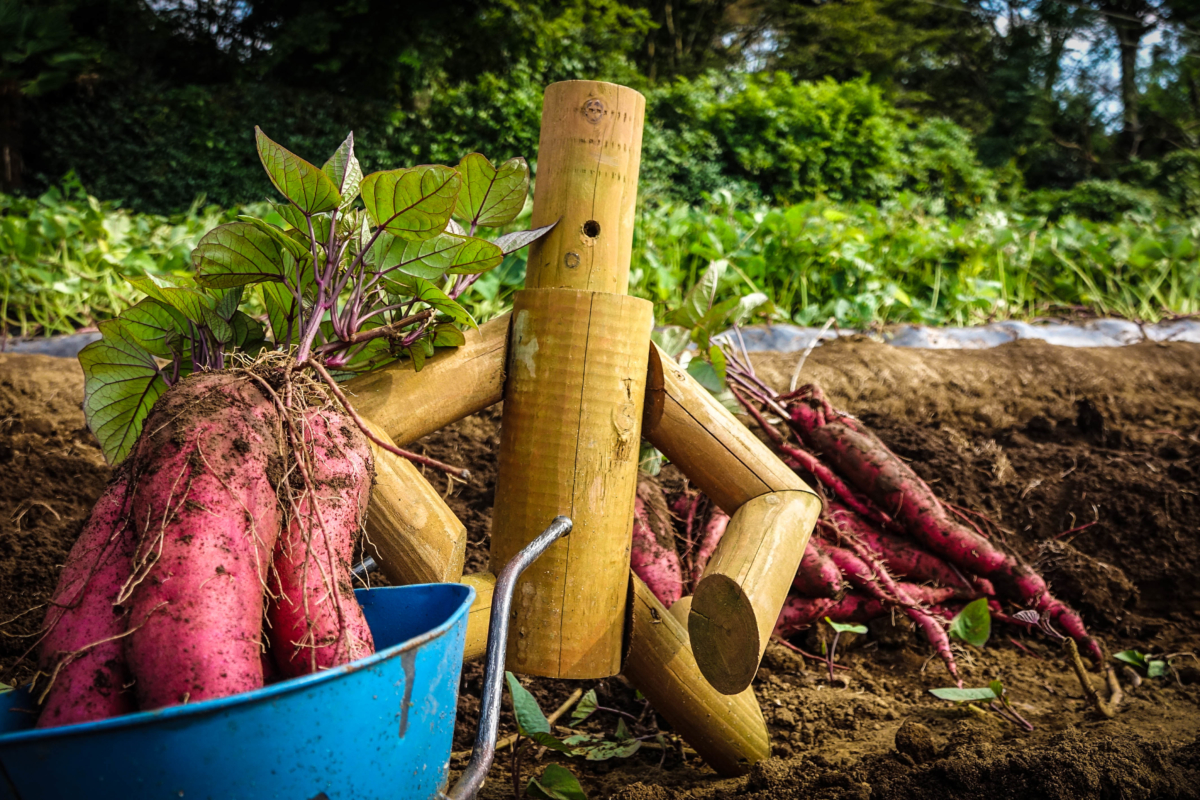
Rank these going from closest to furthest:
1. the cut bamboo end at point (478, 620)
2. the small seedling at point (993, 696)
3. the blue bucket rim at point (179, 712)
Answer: the blue bucket rim at point (179, 712) < the cut bamboo end at point (478, 620) < the small seedling at point (993, 696)

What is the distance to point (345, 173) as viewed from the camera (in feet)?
3.76

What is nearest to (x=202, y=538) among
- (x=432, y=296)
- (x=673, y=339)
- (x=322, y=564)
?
(x=322, y=564)

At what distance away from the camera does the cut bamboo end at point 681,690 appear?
1330mm

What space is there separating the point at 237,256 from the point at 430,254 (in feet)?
0.90

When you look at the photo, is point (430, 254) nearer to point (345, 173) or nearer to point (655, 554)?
point (345, 173)

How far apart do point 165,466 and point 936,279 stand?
4285 millimetres

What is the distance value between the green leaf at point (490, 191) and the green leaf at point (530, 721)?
0.80m

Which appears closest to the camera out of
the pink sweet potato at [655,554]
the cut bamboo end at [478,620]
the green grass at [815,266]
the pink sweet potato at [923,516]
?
the cut bamboo end at [478,620]

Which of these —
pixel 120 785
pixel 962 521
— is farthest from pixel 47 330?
pixel 962 521

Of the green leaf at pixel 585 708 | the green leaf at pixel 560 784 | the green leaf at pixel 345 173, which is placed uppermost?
the green leaf at pixel 345 173

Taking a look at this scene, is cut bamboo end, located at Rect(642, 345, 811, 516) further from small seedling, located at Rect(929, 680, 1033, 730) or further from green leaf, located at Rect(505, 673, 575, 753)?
small seedling, located at Rect(929, 680, 1033, 730)

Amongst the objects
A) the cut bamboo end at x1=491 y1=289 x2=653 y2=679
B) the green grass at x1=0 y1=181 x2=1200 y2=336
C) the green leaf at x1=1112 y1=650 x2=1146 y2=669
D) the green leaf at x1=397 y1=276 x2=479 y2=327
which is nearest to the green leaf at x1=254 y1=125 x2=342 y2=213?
the green leaf at x1=397 y1=276 x2=479 y2=327

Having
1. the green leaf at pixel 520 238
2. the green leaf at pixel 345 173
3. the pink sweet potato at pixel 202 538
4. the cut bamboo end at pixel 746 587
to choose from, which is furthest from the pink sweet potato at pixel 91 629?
the cut bamboo end at pixel 746 587

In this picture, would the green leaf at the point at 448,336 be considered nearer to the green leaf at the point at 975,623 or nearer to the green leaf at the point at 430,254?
the green leaf at the point at 430,254
